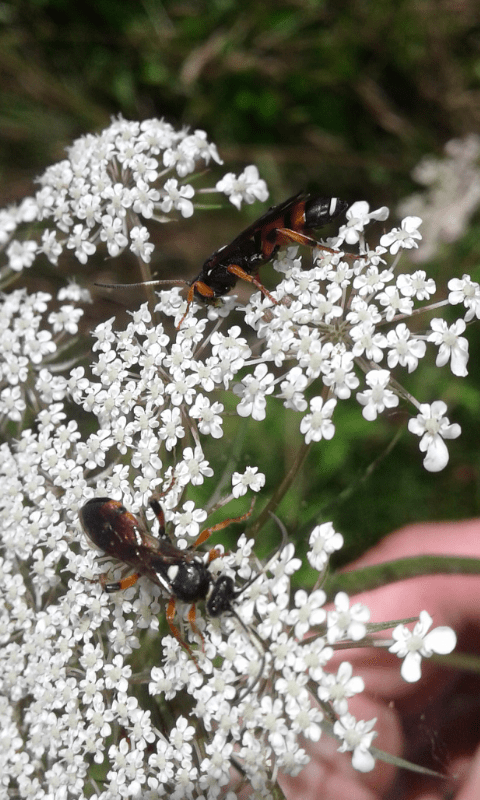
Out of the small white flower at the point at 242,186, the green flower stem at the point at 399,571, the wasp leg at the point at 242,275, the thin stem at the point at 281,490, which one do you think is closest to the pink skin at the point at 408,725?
the green flower stem at the point at 399,571

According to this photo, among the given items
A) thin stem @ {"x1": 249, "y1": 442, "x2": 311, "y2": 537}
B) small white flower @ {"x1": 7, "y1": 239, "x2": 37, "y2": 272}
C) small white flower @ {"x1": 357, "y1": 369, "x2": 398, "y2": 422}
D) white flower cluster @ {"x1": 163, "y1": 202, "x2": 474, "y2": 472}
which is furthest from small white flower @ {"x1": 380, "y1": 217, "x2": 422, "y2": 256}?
small white flower @ {"x1": 7, "y1": 239, "x2": 37, "y2": 272}

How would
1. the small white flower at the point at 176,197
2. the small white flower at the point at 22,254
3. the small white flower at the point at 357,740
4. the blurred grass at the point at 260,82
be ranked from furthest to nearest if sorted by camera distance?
the blurred grass at the point at 260,82 → the small white flower at the point at 22,254 → the small white flower at the point at 176,197 → the small white flower at the point at 357,740

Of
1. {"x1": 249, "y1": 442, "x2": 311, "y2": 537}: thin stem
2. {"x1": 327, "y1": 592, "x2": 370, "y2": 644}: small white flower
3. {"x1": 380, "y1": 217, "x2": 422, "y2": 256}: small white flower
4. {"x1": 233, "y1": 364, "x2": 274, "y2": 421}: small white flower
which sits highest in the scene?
{"x1": 380, "y1": 217, "x2": 422, "y2": 256}: small white flower

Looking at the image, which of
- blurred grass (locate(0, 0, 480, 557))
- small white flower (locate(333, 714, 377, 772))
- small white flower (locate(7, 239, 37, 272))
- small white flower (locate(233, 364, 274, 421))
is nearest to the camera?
small white flower (locate(333, 714, 377, 772))

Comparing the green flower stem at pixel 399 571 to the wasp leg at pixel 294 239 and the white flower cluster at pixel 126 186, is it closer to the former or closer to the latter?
the wasp leg at pixel 294 239

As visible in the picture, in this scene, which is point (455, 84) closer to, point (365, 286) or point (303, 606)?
point (365, 286)

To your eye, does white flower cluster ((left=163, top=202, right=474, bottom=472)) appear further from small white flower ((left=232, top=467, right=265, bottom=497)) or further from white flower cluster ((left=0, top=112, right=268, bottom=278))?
white flower cluster ((left=0, top=112, right=268, bottom=278))
